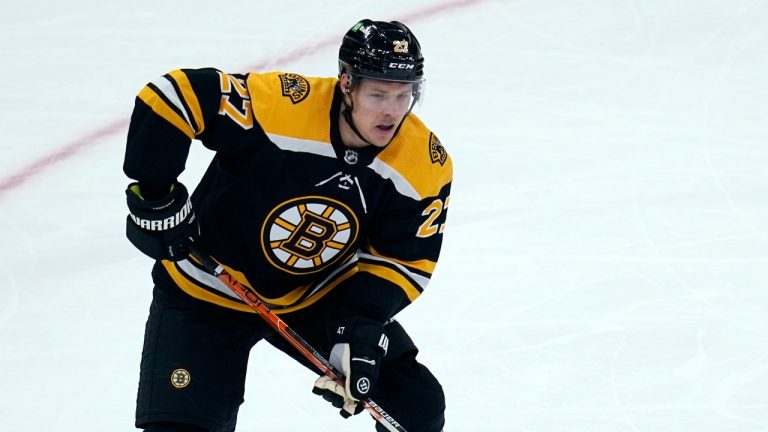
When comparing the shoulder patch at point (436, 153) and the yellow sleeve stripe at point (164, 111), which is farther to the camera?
the shoulder patch at point (436, 153)

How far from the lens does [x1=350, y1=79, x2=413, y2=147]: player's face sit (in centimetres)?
285

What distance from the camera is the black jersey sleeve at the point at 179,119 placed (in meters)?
2.85

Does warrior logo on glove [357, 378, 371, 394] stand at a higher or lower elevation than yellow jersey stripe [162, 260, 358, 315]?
lower

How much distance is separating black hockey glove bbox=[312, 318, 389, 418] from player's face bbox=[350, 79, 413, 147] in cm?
47

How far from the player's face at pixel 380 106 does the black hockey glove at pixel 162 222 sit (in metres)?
0.47

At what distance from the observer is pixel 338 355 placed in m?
3.04

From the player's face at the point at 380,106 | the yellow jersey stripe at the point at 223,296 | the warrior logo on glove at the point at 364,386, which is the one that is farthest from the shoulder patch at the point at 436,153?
the warrior logo on glove at the point at 364,386

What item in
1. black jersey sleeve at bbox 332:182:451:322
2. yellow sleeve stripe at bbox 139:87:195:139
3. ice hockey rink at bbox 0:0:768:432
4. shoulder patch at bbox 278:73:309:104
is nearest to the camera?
yellow sleeve stripe at bbox 139:87:195:139

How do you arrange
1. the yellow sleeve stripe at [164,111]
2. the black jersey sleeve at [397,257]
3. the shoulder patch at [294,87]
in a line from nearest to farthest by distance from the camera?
the yellow sleeve stripe at [164,111]
the shoulder patch at [294,87]
the black jersey sleeve at [397,257]

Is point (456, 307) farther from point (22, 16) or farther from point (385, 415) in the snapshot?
point (22, 16)

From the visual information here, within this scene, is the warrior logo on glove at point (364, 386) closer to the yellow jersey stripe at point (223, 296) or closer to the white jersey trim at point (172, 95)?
the yellow jersey stripe at point (223, 296)

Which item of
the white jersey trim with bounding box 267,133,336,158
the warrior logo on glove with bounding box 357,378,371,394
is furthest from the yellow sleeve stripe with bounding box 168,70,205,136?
the warrior logo on glove with bounding box 357,378,371,394

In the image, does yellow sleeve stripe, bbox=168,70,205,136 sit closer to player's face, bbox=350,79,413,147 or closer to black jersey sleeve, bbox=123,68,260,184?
black jersey sleeve, bbox=123,68,260,184

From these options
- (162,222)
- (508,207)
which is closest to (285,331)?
(162,222)
